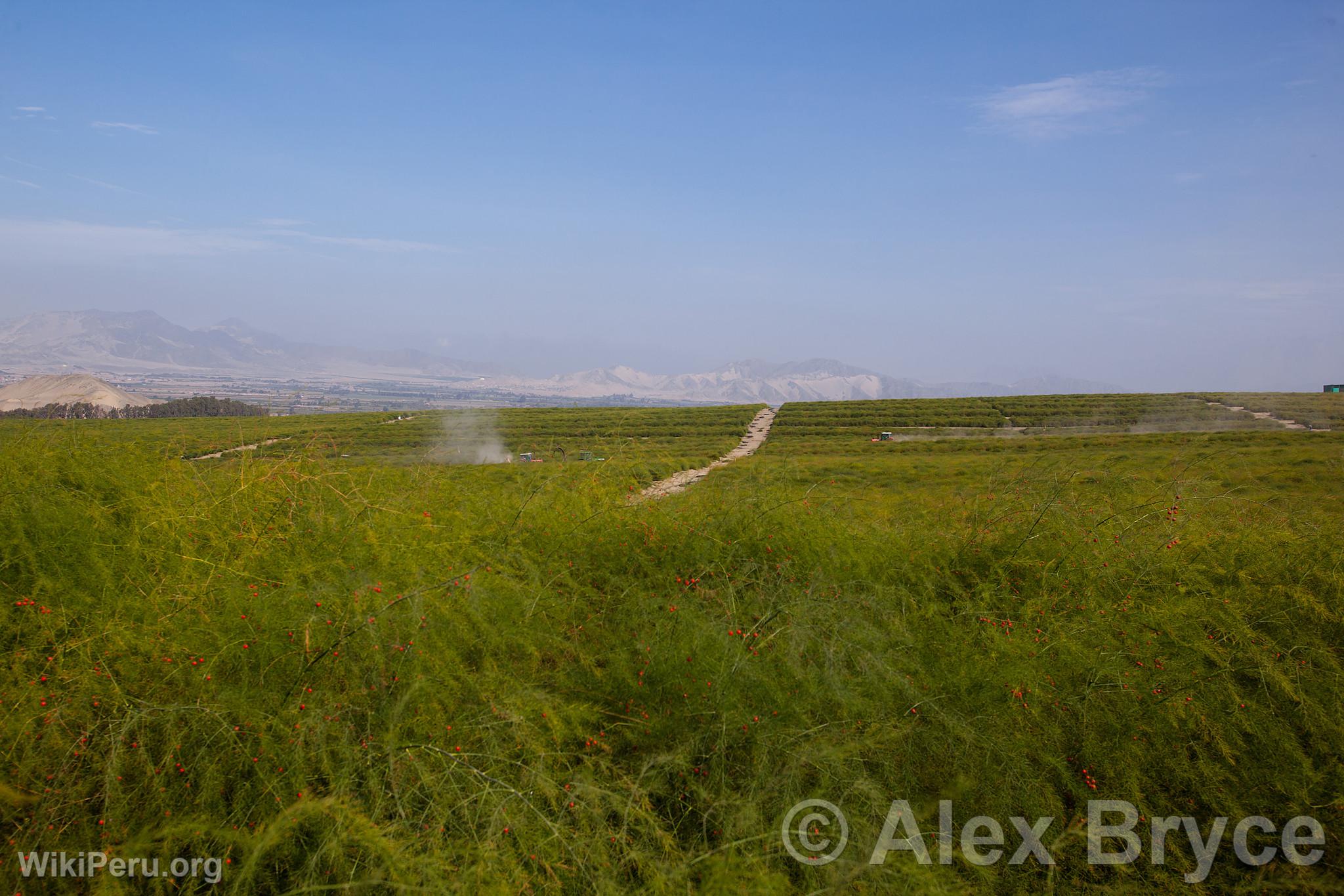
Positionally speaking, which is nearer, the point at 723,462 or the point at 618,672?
the point at 618,672

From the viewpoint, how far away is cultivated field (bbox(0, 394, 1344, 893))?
3.05 meters

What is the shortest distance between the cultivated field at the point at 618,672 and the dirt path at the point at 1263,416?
2372 inches

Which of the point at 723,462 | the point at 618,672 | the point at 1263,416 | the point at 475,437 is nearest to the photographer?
the point at 618,672

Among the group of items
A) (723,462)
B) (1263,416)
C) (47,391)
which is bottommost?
(723,462)

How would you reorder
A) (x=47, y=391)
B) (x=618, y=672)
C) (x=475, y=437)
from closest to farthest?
(x=618, y=672) < (x=475, y=437) < (x=47, y=391)

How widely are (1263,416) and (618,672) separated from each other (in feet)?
249

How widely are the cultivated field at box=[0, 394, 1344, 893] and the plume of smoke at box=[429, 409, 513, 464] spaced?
17.2ft

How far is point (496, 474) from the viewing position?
35.1ft

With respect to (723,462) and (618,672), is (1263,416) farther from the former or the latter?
(618,672)

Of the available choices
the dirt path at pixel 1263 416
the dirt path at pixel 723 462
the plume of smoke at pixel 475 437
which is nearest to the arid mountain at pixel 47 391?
the plume of smoke at pixel 475 437

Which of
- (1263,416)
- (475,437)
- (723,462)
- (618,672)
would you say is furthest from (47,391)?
(1263,416)

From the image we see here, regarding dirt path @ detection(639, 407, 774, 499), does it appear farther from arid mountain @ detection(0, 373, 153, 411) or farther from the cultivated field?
arid mountain @ detection(0, 373, 153, 411)

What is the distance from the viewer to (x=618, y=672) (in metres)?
4.13

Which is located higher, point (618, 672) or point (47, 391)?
point (47, 391)
